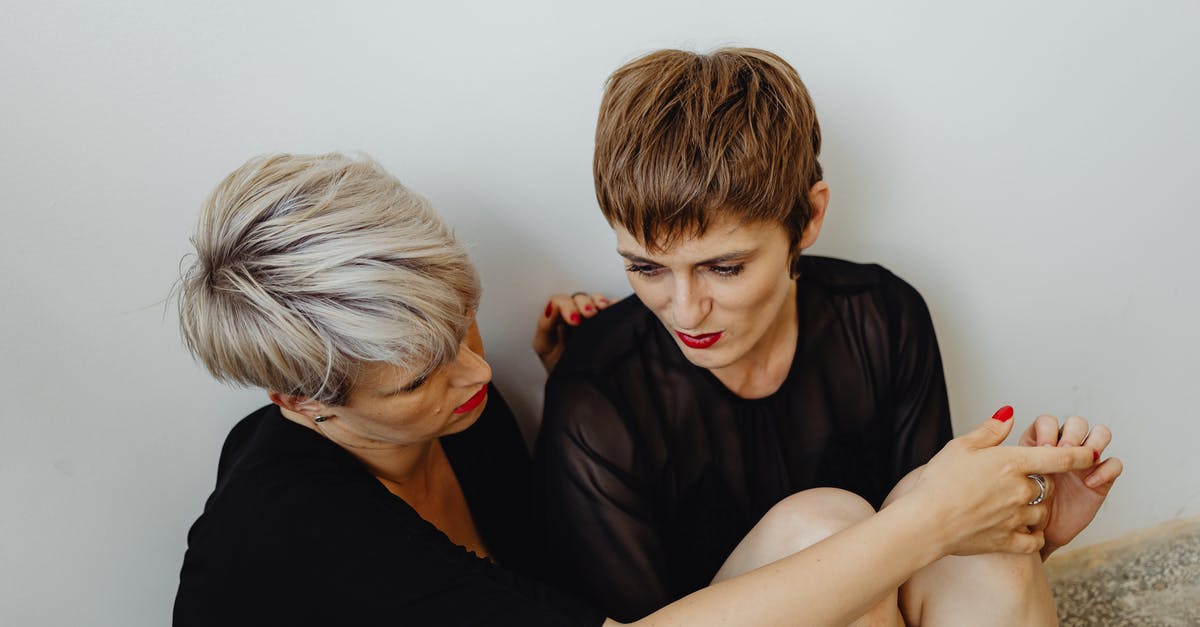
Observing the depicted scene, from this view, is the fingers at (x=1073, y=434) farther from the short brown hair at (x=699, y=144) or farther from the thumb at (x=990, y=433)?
the short brown hair at (x=699, y=144)

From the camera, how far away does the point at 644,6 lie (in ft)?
4.25

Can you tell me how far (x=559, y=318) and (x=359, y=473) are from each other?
43 cm

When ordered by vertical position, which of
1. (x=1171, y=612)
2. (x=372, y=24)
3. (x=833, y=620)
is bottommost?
(x=1171, y=612)

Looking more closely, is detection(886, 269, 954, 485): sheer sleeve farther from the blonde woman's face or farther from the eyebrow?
the blonde woman's face

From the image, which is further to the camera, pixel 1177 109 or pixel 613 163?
pixel 1177 109

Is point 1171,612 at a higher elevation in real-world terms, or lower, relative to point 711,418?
lower

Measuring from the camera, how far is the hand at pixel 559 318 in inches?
57.4

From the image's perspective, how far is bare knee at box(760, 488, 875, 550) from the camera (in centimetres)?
120

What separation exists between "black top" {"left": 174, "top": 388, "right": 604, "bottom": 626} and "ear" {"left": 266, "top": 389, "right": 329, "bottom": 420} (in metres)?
0.05

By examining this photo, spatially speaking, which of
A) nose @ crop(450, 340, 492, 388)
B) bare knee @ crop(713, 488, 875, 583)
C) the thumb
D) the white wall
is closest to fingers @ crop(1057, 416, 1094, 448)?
the thumb

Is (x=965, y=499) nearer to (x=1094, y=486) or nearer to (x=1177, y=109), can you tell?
(x=1094, y=486)

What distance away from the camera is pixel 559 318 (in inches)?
58.6

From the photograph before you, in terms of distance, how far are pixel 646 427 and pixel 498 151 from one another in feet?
1.48

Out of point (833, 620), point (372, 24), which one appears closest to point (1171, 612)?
point (833, 620)
